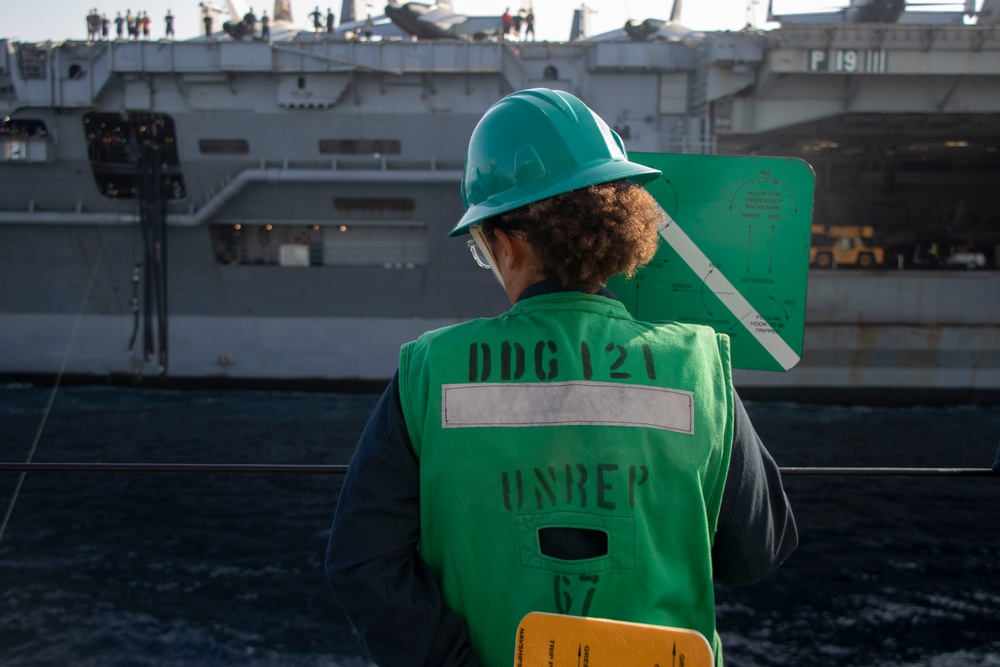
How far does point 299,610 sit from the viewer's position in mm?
6371

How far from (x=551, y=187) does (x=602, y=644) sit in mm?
675

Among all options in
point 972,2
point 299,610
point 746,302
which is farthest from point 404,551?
point 972,2

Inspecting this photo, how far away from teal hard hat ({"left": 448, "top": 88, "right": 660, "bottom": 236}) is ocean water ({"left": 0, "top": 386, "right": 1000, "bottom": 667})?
5166mm

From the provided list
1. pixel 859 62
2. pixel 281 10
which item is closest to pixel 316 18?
pixel 281 10

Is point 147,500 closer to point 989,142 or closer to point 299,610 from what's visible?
point 299,610

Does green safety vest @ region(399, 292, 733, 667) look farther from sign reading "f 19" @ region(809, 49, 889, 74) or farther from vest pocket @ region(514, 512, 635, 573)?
sign reading "f 19" @ region(809, 49, 889, 74)

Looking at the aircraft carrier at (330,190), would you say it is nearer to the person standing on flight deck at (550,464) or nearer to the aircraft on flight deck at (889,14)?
the aircraft on flight deck at (889,14)

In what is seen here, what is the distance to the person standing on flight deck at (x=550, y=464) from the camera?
Result: 111 cm

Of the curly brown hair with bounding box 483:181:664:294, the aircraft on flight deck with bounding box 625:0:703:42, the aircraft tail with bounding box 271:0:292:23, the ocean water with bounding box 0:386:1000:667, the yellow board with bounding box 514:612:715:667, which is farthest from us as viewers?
the aircraft tail with bounding box 271:0:292:23

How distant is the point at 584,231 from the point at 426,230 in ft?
43.9

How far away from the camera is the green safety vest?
3.64 feet

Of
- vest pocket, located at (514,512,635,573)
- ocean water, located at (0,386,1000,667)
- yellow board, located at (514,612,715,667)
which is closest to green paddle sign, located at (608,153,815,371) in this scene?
vest pocket, located at (514,512,635,573)

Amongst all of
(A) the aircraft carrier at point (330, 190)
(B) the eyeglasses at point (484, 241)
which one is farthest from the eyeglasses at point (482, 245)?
(A) the aircraft carrier at point (330, 190)

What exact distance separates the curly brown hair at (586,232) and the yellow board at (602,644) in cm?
50
